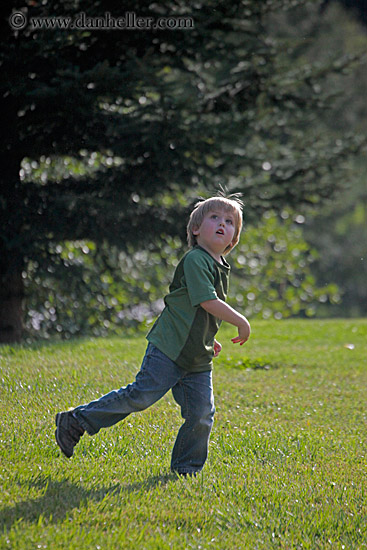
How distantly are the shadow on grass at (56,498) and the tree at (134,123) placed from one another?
367 cm

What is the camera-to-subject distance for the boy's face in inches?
137

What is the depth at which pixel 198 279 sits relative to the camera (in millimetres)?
3305

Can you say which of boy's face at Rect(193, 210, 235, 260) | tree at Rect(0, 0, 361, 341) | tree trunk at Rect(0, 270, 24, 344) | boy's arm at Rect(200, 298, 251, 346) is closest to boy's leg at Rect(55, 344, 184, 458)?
boy's arm at Rect(200, 298, 251, 346)

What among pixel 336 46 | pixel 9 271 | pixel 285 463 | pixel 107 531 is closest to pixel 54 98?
pixel 9 271

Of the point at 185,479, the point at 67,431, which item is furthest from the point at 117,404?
the point at 185,479

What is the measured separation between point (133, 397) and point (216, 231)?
94cm

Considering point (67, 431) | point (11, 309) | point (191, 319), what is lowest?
point (67, 431)

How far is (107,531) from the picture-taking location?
2.66 m

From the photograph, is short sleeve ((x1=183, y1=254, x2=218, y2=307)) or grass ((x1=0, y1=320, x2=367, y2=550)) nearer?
grass ((x1=0, y1=320, x2=367, y2=550))

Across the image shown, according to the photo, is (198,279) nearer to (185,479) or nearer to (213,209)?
(213,209)

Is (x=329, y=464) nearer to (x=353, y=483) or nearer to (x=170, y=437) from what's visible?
(x=353, y=483)

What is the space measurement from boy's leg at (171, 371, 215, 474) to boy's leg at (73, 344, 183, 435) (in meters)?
0.11

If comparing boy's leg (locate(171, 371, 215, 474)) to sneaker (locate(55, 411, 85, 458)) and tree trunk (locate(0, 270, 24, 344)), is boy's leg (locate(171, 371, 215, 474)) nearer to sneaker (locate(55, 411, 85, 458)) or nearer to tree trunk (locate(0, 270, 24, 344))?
sneaker (locate(55, 411, 85, 458))

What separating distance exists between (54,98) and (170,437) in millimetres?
3410
